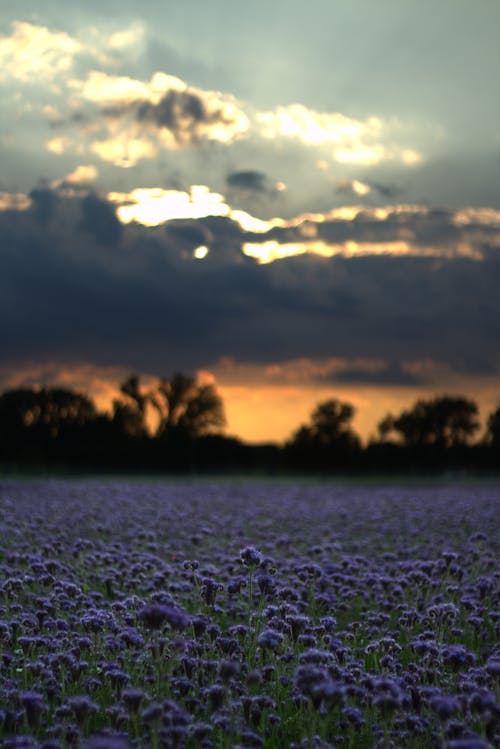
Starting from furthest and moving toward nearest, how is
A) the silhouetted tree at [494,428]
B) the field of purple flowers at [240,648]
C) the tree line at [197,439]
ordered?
1. the silhouetted tree at [494,428]
2. the tree line at [197,439]
3. the field of purple flowers at [240,648]

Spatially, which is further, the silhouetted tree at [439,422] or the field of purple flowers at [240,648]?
the silhouetted tree at [439,422]

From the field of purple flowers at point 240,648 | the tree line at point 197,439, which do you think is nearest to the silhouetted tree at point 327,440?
the tree line at point 197,439

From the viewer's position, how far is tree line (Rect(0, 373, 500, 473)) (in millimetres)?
70188

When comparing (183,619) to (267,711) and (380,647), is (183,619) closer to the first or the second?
(267,711)

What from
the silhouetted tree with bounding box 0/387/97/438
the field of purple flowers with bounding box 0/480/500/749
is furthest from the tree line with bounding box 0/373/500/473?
the field of purple flowers with bounding box 0/480/500/749

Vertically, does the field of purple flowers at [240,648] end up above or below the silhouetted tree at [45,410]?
below

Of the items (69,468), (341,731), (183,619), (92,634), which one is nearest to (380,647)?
(341,731)

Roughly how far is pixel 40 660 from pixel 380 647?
10.5 feet

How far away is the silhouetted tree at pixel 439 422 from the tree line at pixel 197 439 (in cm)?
12

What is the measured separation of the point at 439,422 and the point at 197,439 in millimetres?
31960

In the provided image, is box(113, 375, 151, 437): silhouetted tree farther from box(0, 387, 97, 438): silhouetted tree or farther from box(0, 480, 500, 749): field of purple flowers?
box(0, 480, 500, 749): field of purple flowers

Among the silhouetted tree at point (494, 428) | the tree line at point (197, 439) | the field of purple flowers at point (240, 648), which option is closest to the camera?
the field of purple flowers at point (240, 648)

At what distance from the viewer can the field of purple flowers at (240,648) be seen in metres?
5.34

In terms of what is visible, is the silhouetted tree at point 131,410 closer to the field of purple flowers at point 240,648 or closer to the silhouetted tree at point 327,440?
the silhouetted tree at point 327,440
